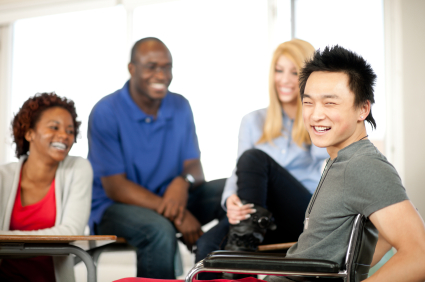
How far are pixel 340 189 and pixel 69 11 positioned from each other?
3.50 m

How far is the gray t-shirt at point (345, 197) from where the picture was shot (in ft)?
3.23

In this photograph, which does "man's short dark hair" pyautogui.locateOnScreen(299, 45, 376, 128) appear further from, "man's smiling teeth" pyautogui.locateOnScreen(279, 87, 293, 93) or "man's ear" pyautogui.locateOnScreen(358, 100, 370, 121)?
"man's smiling teeth" pyautogui.locateOnScreen(279, 87, 293, 93)

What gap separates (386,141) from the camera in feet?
10.0

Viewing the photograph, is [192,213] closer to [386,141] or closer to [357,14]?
[386,141]

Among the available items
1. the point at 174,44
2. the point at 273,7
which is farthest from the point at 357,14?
the point at 174,44

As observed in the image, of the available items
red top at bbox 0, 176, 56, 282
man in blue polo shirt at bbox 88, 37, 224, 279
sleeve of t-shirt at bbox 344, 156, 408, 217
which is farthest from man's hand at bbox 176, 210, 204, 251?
sleeve of t-shirt at bbox 344, 156, 408, 217

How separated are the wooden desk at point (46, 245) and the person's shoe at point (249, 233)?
558 mm

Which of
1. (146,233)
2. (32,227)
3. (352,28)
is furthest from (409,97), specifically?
(32,227)

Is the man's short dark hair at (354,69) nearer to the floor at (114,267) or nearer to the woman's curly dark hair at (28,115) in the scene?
the woman's curly dark hair at (28,115)

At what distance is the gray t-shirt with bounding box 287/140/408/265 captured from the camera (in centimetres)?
99

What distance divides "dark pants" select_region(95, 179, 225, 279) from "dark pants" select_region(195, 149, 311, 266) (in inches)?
10.4

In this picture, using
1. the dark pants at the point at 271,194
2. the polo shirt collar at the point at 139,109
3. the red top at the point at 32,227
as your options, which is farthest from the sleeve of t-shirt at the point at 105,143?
the dark pants at the point at 271,194

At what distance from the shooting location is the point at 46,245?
5.71ft

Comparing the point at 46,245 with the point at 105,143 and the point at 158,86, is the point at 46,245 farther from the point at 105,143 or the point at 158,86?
the point at 158,86
